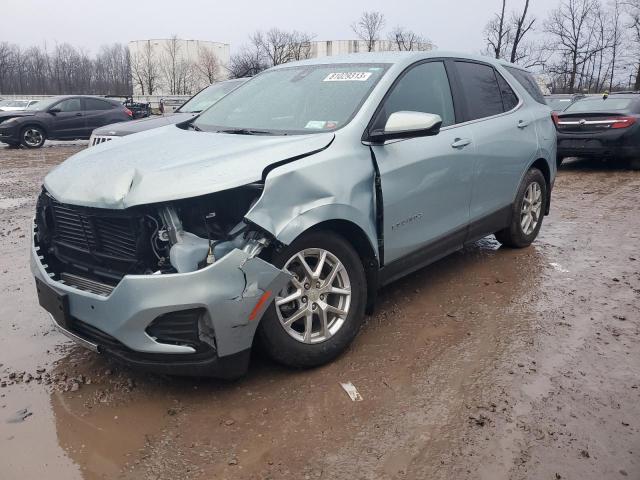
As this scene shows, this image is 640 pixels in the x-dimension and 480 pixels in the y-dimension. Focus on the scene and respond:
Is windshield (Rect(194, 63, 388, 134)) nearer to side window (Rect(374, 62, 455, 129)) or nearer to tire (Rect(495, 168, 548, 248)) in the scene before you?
side window (Rect(374, 62, 455, 129))

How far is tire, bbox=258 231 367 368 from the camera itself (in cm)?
293

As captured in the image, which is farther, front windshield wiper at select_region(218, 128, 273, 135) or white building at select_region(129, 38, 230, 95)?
white building at select_region(129, 38, 230, 95)

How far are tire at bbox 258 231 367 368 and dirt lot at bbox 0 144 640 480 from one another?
0.17m

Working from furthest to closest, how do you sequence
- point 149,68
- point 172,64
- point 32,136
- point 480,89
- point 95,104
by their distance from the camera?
point 172,64
point 149,68
point 95,104
point 32,136
point 480,89

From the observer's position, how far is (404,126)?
3.36 m

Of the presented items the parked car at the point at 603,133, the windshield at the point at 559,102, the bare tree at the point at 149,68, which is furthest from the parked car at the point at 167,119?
the bare tree at the point at 149,68

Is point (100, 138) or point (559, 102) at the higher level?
point (559, 102)

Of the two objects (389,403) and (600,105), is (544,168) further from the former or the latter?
(600,105)

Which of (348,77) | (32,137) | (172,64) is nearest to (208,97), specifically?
(348,77)

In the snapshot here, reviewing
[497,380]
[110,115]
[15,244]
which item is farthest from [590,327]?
[110,115]

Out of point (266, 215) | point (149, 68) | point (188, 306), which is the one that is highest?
point (149, 68)

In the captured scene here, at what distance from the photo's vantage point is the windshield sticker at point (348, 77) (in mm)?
3788

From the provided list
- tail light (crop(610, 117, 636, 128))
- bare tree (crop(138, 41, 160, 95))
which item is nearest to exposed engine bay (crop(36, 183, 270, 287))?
tail light (crop(610, 117, 636, 128))

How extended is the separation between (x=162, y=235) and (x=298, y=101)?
1583 mm
